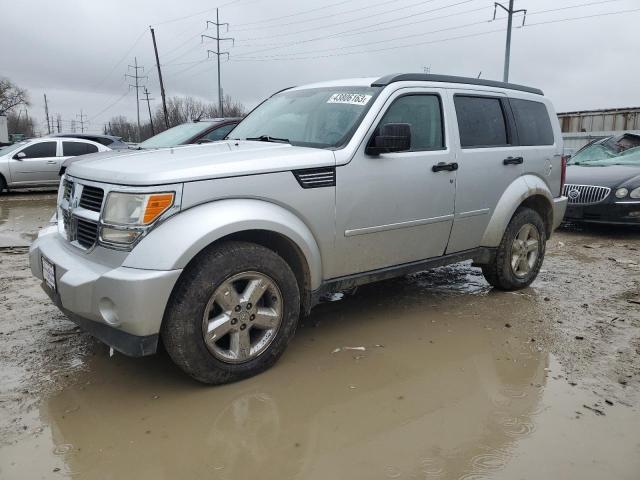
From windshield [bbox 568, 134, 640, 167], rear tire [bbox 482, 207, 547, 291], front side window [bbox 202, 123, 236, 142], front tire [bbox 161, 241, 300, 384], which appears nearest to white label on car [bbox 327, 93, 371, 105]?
front tire [bbox 161, 241, 300, 384]

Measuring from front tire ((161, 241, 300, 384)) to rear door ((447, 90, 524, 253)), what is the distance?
1.81 m

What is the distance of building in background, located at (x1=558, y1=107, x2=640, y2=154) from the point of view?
21.6 metres

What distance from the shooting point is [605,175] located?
856 cm

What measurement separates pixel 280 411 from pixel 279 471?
0.51 metres

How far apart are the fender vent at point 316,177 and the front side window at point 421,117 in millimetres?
745

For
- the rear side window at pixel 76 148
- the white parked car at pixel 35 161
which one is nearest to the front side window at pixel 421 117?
the white parked car at pixel 35 161

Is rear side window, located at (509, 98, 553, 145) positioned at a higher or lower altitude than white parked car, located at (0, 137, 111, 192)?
higher

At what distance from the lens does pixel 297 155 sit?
3402 millimetres

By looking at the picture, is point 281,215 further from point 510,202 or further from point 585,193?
point 585,193

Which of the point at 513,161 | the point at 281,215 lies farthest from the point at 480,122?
the point at 281,215

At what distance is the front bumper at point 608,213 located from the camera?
26.1 feet

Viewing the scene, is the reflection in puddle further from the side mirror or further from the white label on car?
the white label on car

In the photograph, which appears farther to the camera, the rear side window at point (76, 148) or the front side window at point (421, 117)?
the rear side window at point (76, 148)

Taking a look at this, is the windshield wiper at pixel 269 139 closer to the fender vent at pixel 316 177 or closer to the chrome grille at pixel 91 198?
the fender vent at pixel 316 177
